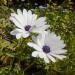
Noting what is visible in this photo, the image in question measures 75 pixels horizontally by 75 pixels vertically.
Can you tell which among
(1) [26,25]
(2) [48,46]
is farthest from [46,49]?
(1) [26,25]

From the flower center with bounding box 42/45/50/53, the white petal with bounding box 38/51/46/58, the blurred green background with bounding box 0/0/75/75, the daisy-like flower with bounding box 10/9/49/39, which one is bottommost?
the blurred green background with bounding box 0/0/75/75

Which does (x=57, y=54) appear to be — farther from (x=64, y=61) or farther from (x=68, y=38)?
(x=68, y=38)

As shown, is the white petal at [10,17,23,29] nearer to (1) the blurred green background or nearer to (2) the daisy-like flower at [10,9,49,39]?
(2) the daisy-like flower at [10,9,49,39]

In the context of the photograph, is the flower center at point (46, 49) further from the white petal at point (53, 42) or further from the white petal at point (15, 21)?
the white petal at point (15, 21)

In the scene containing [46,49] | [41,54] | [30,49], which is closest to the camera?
[41,54]

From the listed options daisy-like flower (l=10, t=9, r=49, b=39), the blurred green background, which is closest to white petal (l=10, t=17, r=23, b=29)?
daisy-like flower (l=10, t=9, r=49, b=39)

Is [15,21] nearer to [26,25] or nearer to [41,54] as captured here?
[26,25]
